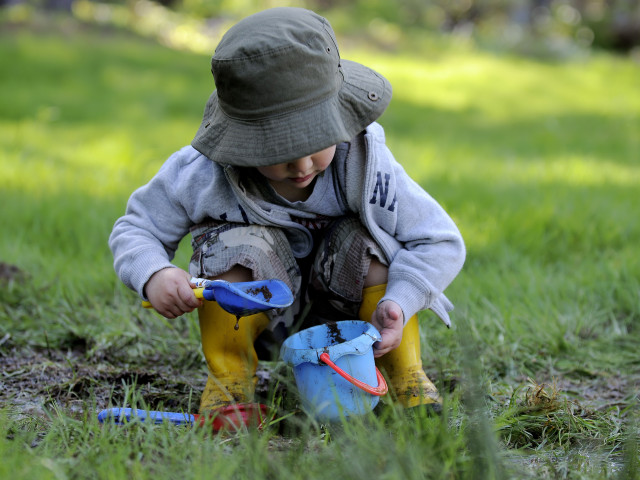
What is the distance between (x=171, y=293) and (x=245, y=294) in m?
0.22

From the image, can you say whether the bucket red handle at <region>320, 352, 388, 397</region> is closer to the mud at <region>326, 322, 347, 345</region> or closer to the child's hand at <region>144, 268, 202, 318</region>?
the mud at <region>326, 322, 347, 345</region>

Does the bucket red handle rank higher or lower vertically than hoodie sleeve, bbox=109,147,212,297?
lower

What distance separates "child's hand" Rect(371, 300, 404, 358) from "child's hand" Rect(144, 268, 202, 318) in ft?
1.52

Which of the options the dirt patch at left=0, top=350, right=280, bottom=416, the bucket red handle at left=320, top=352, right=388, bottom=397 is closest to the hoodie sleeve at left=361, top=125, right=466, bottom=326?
the bucket red handle at left=320, top=352, right=388, bottom=397

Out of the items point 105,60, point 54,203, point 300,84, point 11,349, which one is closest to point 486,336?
point 300,84

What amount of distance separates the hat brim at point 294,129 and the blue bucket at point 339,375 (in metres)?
0.46

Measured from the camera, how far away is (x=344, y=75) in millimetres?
1894

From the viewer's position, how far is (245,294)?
5.68 feet

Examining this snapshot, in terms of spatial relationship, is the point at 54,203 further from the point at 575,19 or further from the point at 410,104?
the point at 575,19

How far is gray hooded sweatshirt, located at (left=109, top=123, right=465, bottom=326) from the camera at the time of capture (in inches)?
76.2

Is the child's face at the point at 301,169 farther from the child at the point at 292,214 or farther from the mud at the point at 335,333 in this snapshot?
the mud at the point at 335,333

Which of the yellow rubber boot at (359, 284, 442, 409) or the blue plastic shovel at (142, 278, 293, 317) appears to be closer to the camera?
the blue plastic shovel at (142, 278, 293, 317)

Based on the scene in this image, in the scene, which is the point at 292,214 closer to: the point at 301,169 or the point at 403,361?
the point at 301,169

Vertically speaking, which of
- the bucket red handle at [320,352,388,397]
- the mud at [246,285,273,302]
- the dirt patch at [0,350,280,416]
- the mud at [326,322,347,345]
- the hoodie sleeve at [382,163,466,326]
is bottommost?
the dirt patch at [0,350,280,416]
